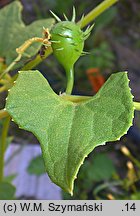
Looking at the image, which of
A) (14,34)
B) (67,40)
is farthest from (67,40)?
(14,34)

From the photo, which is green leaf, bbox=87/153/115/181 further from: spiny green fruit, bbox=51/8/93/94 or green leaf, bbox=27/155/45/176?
spiny green fruit, bbox=51/8/93/94

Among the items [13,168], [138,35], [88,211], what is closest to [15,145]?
[13,168]

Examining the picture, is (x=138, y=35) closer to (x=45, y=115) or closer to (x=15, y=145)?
(x=15, y=145)

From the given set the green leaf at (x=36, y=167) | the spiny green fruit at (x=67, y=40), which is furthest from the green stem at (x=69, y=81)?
the green leaf at (x=36, y=167)

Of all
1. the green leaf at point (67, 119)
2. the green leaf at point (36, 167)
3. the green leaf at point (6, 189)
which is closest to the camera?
the green leaf at point (67, 119)

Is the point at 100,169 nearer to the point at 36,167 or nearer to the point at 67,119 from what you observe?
the point at 36,167

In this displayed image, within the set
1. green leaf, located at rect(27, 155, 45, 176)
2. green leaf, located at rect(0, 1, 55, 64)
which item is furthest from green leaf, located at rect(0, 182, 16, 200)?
green leaf, located at rect(27, 155, 45, 176)

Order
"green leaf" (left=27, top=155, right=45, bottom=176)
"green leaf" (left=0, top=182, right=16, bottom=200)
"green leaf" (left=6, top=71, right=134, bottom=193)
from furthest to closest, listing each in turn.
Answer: "green leaf" (left=27, top=155, right=45, bottom=176), "green leaf" (left=0, top=182, right=16, bottom=200), "green leaf" (left=6, top=71, right=134, bottom=193)

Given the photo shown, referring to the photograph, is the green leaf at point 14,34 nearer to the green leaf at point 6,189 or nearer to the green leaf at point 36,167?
the green leaf at point 6,189
